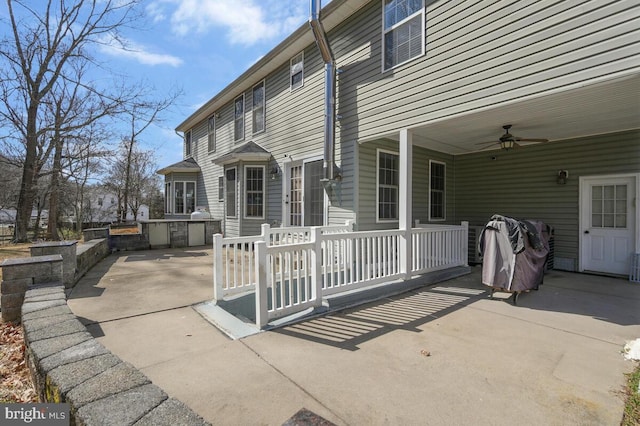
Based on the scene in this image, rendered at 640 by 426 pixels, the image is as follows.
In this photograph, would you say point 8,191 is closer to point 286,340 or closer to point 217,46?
point 217,46

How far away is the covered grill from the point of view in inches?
176

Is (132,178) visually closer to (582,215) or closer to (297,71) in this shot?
(297,71)

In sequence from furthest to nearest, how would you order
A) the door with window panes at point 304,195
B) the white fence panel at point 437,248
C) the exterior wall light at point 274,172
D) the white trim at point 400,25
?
the exterior wall light at point 274,172 < the door with window panes at point 304,195 < the white fence panel at point 437,248 < the white trim at point 400,25

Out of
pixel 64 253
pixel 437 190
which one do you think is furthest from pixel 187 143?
pixel 437 190

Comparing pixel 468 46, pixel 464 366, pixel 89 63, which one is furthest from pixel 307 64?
pixel 89 63

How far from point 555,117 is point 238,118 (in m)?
8.87

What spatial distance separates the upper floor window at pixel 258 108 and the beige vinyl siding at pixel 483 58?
3698 millimetres

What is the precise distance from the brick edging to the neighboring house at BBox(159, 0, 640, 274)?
14.5ft

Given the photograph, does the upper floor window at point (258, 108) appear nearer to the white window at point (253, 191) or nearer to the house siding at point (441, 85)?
the house siding at point (441, 85)

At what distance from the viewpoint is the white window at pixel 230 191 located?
982cm

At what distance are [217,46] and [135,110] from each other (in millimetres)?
5162

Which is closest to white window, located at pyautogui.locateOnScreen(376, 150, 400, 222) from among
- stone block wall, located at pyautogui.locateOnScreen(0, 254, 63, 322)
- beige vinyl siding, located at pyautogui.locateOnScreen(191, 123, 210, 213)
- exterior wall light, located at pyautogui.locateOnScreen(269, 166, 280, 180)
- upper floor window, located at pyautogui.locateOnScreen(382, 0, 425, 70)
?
upper floor window, located at pyautogui.locateOnScreen(382, 0, 425, 70)

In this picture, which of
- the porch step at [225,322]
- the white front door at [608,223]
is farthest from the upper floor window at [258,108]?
the white front door at [608,223]

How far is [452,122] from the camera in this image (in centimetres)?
517
